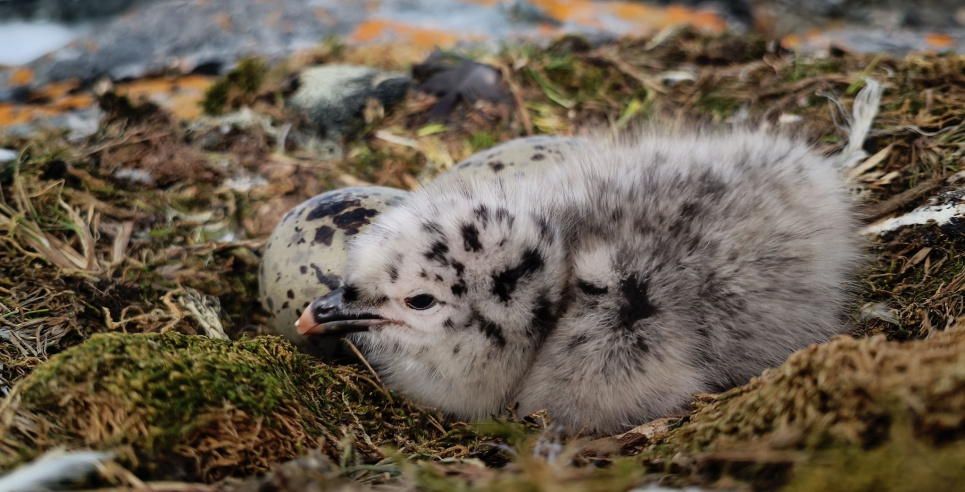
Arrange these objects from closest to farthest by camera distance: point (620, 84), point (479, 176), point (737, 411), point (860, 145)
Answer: point (737, 411) < point (479, 176) < point (860, 145) < point (620, 84)

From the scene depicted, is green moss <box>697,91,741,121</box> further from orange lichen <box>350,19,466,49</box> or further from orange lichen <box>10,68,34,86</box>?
orange lichen <box>10,68,34,86</box>

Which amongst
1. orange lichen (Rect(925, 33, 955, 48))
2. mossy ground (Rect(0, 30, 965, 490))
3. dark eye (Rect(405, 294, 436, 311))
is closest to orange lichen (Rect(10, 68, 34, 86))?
mossy ground (Rect(0, 30, 965, 490))

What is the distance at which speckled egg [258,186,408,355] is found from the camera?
7.61 feet

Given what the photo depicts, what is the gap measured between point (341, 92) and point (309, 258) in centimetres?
173

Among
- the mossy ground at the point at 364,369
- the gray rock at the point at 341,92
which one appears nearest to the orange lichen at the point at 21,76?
the mossy ground at the point at 364,369

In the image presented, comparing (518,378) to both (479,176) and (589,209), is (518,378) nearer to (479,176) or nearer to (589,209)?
(589,209)

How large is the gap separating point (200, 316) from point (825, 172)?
2.12 meters

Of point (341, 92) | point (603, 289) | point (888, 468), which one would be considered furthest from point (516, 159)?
point (888, 468)

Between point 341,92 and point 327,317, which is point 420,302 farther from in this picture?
point 341,92

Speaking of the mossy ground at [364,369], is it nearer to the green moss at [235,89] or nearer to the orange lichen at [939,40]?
the green moss at [235,89]

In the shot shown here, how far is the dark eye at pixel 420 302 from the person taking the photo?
82.7 inches

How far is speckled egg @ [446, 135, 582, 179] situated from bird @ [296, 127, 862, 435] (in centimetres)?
29

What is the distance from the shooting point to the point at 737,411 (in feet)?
4.71

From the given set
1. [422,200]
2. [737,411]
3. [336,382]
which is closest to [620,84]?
[422,200]
